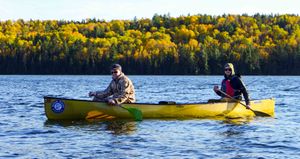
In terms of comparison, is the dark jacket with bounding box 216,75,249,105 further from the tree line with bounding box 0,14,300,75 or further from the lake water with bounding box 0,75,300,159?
the tree line with bounding box 0,14,300,75

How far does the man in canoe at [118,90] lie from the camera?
66.7 ft

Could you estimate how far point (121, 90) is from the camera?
2048cm

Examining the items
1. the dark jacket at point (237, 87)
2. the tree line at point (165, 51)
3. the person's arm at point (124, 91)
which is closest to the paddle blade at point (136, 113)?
the person's arm at point (124, 91)

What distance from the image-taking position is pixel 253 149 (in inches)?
587

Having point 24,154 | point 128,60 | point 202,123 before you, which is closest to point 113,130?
point 202,123

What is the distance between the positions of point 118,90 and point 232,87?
14.8 ft

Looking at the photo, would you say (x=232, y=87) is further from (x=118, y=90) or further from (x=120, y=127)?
(x=120, y=127)

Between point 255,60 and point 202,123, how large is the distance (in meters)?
117

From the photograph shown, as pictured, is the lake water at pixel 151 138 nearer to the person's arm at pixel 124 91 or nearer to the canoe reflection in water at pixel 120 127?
the canoe reflection in water at pixel 120 127

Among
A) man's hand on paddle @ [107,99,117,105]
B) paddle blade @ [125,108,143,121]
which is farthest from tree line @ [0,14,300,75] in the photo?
man's hand on paddle @ [107,99,117,105]

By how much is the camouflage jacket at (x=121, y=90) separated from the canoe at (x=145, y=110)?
31 cm

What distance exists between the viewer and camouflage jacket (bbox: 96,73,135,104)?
67.0 ft

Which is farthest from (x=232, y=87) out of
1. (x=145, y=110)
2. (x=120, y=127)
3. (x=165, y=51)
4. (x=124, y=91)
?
(x=165, y=51)

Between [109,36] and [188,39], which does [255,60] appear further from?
[109,36]
